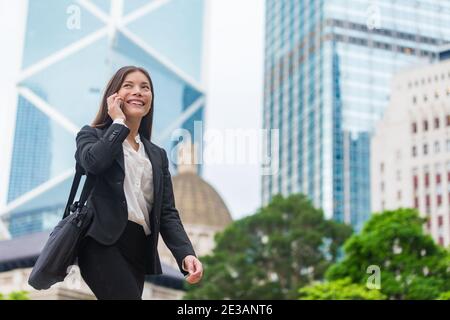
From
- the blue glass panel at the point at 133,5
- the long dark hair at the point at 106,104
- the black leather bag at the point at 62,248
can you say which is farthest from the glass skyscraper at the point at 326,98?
the black leather bag at the point at 62,248

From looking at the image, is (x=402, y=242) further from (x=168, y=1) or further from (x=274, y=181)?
(x=274, y=181)

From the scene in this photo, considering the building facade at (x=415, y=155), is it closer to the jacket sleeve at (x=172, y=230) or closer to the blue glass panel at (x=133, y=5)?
the blue glass panel at (x=133, y=5)

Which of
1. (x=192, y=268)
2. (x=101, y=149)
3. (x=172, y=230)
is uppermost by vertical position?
(x=101, y=149)

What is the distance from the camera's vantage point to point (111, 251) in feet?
12.1

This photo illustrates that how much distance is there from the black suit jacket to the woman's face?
0.48 feet

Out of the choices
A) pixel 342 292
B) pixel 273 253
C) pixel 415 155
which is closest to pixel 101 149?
pixel 342 292

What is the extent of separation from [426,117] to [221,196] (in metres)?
28.8

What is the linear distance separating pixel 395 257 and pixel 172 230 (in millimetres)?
26785

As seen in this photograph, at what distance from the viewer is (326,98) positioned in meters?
100

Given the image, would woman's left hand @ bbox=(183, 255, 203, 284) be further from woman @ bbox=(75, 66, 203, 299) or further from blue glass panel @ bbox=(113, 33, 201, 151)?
blue glass panel @ bbox=(113, 33, 201, 151)

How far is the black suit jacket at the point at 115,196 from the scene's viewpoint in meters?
3.70

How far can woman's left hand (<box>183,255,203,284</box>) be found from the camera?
3.73 metres

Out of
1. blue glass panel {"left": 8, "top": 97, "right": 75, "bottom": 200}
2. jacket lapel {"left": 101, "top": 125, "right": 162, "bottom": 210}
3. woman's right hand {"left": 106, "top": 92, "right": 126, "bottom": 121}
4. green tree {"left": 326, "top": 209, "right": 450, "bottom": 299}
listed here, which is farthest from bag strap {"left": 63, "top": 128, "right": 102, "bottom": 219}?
green tree {"left": 326, "top": 209, "right": 450, "bottom": 299}

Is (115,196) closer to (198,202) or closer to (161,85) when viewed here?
(161,85)
